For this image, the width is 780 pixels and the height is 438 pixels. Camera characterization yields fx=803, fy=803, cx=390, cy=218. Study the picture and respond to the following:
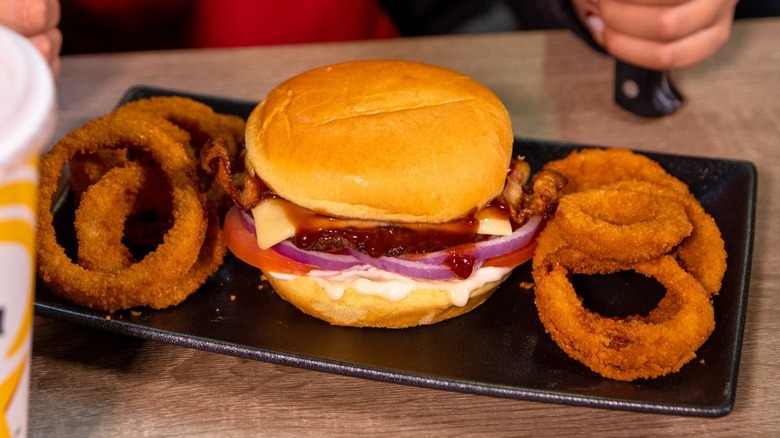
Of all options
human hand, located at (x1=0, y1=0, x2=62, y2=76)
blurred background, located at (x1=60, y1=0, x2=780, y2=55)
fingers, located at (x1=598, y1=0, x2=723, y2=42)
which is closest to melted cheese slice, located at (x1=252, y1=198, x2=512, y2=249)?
human hand, located at (x1=0, y1=0, x2=62, y2=76)

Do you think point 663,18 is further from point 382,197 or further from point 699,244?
point 382,197

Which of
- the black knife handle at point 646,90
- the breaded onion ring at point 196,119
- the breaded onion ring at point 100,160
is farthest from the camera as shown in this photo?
the black knife handle at point 646,90

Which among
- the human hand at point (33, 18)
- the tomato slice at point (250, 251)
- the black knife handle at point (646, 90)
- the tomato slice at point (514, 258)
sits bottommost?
the black knife handle at point (646, 90)

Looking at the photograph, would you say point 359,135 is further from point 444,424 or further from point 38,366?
point 38,366

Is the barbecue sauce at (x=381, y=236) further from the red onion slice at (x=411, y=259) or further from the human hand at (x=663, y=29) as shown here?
the human hand at (x=663, y=29)

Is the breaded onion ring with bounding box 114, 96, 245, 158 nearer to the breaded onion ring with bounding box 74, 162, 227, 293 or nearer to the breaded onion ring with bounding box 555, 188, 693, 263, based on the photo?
the breaded onion ring with bounding box 74, 162, 227, 293

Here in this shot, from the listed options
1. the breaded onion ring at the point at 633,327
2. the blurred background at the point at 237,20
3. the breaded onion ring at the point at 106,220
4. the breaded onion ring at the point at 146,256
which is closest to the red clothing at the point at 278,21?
the blurred background at the point at 237,20
